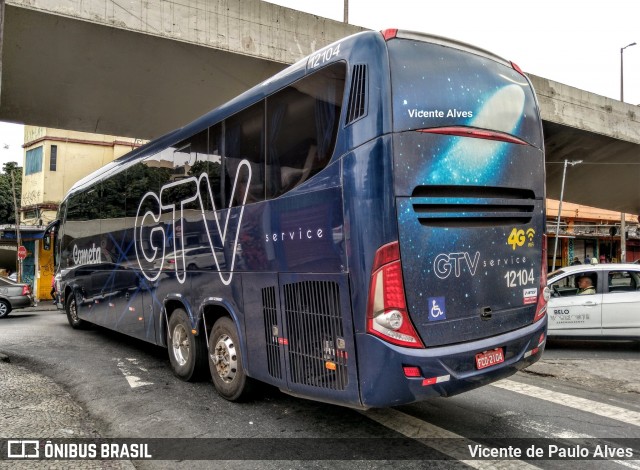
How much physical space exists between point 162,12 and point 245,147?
658 cm

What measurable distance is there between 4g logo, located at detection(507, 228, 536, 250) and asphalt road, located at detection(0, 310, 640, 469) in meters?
1.77

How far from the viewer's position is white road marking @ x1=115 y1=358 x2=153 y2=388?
21.2 ft

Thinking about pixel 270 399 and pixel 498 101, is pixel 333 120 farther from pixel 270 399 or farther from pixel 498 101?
pixel 270 399

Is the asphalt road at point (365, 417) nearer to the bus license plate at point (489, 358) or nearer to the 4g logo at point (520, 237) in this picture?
the bus license plate at point (489, 358)

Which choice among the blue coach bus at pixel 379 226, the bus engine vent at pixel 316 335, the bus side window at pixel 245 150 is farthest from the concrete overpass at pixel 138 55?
the bus engine vent at pixel 316 335

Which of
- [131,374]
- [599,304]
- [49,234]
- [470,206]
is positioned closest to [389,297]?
[470,206]

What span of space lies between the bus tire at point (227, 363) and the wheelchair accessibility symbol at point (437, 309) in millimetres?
2301

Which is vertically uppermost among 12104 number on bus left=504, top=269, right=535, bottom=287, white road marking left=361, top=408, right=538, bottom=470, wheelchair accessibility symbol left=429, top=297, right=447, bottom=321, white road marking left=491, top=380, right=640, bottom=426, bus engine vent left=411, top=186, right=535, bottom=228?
bus engine vent left=411, top=186, right=535, bottom=228

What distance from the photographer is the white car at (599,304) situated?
8672mm

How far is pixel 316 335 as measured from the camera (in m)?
4.24

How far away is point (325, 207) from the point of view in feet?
13.5

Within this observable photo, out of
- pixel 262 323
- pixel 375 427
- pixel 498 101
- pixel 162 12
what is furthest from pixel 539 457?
pixel 162 12

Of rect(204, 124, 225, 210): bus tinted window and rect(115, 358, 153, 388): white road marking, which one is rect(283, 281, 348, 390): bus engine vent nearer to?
rect(204, 124, 225, 210): bus tinted window

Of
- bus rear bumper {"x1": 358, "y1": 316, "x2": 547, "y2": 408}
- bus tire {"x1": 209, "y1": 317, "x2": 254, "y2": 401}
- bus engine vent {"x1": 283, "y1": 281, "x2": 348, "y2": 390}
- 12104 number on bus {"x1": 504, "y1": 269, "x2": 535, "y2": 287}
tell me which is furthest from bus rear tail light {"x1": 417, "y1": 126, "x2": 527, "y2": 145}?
bus tire {"x1": 209, "y1": 317, "x2": 254, "y2": 401}
